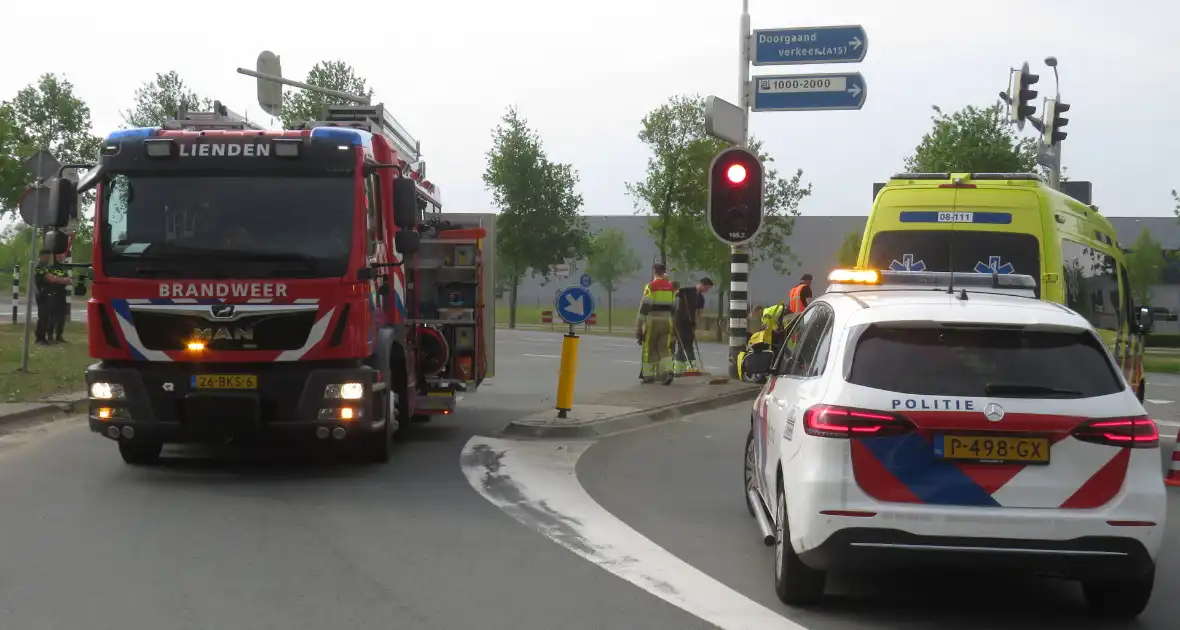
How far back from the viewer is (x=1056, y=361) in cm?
614

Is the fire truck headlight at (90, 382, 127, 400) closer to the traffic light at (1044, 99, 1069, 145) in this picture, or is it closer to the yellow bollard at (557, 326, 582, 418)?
the yellow bollard at (557, 326, 582, 418)

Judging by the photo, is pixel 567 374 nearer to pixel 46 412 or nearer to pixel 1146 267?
pixel 46 412

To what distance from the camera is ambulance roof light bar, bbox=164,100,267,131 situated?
11.6 m

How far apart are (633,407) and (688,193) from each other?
31.5 meters

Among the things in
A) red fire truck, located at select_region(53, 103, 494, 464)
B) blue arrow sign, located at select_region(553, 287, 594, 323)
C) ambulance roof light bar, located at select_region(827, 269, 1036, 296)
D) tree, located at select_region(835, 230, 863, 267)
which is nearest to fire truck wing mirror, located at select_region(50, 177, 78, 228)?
red fire truck, located at select_region(53, 103, 494, 464)

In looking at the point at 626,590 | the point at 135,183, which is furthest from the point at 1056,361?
the point at 135,183

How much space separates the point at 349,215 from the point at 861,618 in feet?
19.0

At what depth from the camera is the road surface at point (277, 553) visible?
20.3 feet

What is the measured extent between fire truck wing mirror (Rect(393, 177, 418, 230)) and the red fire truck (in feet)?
0.20

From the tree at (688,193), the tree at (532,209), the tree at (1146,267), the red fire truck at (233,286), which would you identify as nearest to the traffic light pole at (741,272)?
the red fire truck at (233,286)

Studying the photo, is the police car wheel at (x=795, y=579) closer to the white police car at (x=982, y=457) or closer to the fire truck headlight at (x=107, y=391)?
the white police car at (x=982, y=457)

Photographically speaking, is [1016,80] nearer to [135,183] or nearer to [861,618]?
[135,183]

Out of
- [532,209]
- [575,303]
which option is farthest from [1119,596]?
[532,209]

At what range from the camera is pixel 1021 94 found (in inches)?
1033
